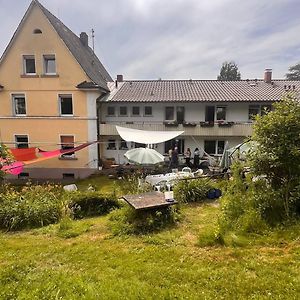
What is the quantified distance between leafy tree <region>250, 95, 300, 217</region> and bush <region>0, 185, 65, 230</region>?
22.8 feet

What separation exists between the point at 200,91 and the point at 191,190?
546 inches

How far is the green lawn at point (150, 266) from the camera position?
15.0 feet

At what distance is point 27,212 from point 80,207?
1884mm

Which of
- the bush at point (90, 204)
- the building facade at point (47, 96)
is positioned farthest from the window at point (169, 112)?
the bush at point (90, 204)

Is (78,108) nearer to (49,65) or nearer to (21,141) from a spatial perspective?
(49,65)

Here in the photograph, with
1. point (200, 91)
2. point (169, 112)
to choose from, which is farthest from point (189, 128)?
point (200, 91)

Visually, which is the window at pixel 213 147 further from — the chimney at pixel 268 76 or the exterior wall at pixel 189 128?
the chimney at pixel 268 76

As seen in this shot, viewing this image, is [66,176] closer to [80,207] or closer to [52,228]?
[80,207]

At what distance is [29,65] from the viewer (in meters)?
21.2

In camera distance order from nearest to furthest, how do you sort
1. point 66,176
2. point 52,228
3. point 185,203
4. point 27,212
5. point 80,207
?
point 52,228 → point 27,212 → point 80,207 → point 185,203 → point 66,176

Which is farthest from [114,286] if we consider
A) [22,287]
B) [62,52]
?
[62,52]

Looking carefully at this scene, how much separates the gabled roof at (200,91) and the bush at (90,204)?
42.3 feet

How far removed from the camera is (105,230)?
8250mm

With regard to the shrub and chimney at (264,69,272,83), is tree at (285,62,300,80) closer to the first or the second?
chimney at (264,69,272,83)
